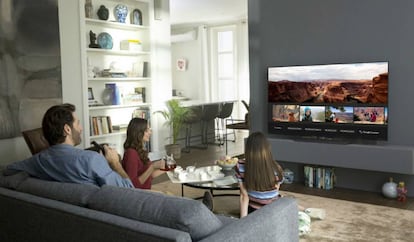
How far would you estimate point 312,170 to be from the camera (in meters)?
4.85

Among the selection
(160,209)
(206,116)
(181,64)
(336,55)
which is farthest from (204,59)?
(160,209)

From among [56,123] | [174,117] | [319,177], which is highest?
[56,123]

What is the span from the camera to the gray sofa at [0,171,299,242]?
1.71m

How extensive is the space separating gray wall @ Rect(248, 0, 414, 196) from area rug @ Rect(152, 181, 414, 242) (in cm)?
53

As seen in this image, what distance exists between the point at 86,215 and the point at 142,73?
4760 mm

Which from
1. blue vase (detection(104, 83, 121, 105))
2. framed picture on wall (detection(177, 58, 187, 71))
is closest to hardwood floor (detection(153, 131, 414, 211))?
blue vase (detection(104, 83, 121, 105))

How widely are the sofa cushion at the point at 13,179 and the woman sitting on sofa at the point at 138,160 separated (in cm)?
80

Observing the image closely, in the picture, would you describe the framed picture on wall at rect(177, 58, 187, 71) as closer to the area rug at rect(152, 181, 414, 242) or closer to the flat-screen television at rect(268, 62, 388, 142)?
the flat-screen television at rect(268, 62, 388, 142)

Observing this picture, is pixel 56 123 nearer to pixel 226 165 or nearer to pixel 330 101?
pixel 226 165

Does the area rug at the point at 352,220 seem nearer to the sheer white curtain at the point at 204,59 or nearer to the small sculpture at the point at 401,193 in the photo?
the small sculpture at the point at 401,193

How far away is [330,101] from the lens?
468 cm

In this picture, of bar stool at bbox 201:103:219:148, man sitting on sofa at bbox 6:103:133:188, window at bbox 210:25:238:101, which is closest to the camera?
man sitting on sofa at bbox 6:103:133:188

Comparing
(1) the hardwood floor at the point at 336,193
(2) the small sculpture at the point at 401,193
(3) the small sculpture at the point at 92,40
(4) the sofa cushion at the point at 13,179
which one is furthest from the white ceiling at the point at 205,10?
(4) the sofa cushion at the point at 13,179

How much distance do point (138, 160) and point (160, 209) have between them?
57.1 inches
